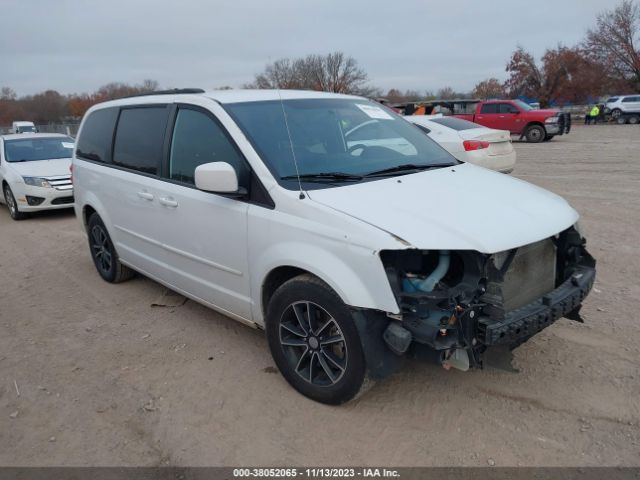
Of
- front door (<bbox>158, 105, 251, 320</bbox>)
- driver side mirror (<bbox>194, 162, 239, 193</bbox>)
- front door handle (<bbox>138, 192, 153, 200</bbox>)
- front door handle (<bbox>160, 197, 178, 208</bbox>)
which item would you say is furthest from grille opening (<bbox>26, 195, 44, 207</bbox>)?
driver side mirror (<bbox>194, 162, 239, 193</bbox>)

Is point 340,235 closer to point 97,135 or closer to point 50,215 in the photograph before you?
point 97,135

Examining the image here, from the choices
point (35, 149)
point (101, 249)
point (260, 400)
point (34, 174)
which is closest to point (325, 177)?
point (260, 400)

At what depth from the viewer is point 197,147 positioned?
3.74 metres

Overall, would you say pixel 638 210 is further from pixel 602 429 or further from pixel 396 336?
pixel 396 336

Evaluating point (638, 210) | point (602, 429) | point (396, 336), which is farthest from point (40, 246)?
point (638, 210)

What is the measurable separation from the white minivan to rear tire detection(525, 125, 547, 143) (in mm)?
18712

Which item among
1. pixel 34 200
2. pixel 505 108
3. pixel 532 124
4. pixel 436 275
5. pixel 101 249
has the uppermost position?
pixel 505 108

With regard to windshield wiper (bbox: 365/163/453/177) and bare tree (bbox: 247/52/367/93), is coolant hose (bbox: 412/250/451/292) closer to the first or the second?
windshield wiper (bbox: 365/163/453/177)

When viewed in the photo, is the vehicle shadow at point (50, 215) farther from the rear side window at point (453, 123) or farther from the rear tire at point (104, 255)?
the rear side window at point (453, 123)

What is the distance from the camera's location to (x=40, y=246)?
289 inches

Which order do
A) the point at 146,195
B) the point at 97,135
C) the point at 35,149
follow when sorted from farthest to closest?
the point at 35,149
the point at 97,135
the point at 146,195

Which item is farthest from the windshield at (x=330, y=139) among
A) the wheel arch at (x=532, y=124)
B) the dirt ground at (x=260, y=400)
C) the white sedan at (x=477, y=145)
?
the wheel arch at (x=532, y=124)

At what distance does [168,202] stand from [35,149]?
8017mm

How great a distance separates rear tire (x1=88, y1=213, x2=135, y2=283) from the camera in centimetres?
524
